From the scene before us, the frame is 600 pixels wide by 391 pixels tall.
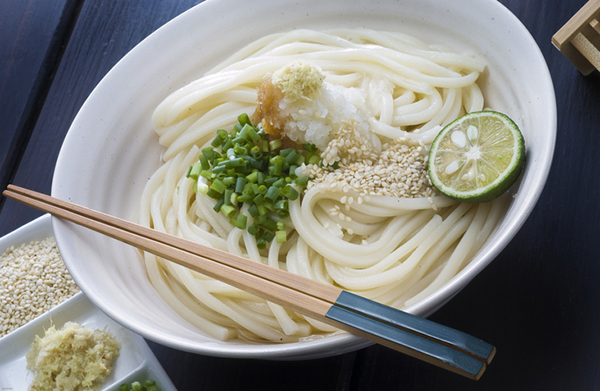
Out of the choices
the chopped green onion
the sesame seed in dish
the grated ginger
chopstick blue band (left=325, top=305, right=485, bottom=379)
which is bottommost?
the sesame seed in dish

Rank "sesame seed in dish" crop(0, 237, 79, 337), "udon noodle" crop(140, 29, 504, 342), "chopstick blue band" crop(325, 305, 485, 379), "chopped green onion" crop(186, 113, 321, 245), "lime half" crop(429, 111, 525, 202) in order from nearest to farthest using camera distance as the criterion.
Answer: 1. "chopstick blue band" crop(325, 305, 485, 379)
2. "lime half" crop(429, 111, 525, 202)
3. "udon noodle" crop(140, 29, 504, 342)
4. "chopped green onion" crop(186, 113, 321, 245)
5. "sesame seed in dish" crop(0, 237, 79, 337)

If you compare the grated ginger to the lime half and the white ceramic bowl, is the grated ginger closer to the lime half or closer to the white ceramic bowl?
the white ceramic bowl

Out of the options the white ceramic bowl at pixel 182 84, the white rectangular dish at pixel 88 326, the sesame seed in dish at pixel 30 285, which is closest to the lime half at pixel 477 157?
the white ceramic bowl at pixel 182 84

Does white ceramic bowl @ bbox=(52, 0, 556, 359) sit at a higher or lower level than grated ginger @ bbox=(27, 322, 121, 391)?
higher

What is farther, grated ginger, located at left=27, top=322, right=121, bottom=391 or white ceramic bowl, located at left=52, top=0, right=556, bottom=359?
grated ginger, located at left=27, top=322, right=121, bottom=391

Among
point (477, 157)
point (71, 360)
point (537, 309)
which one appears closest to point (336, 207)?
point (477, 157)

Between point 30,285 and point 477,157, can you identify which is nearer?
point 477,157

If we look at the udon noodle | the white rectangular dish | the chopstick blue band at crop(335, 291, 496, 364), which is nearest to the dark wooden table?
the white rectangular dish

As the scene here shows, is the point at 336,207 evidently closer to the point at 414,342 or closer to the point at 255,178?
the point at 255,178
